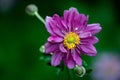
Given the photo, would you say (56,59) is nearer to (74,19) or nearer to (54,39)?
(54,39)

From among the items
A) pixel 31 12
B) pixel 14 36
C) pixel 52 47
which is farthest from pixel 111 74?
pixel 52 47

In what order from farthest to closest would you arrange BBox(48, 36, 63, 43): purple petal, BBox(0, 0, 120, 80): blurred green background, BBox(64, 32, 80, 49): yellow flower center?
BBox(0, 0, 120, 80): blurred green background < BBox(64, 32, 80, 49): yellow flower center < BBox(48, 36, 63, 43): purple petal

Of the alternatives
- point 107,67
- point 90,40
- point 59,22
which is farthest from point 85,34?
point 107,67

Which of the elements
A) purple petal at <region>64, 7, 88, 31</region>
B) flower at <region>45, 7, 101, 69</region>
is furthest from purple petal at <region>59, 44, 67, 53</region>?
purple petal at <region>64, 7, 88, 31</region>

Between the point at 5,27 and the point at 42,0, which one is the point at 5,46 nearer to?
the point at 5,27

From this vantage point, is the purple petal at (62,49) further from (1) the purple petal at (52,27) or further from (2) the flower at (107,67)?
(2) the flower at (107,67)

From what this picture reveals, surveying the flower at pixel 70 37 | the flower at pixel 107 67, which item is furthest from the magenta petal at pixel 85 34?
the flower at pixel 107 67

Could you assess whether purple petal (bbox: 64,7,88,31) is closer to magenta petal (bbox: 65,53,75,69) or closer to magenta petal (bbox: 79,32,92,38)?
magenta petal (bbox: 79,32,92,38)

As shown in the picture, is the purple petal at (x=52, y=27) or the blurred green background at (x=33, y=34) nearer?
the purple petal at (x=52, y=27)
